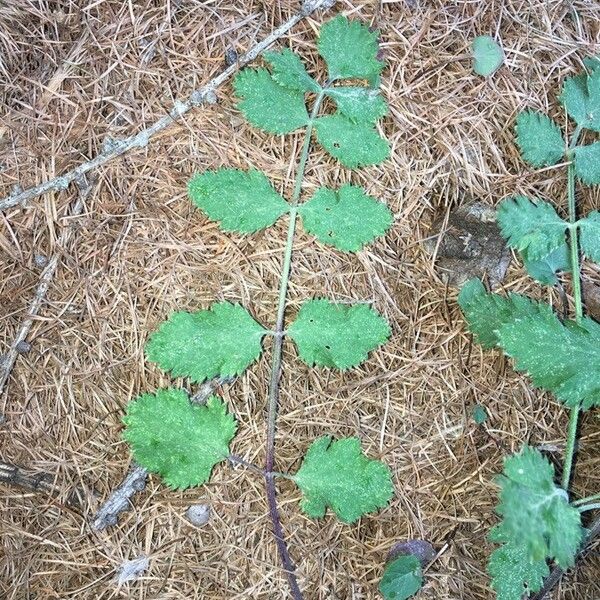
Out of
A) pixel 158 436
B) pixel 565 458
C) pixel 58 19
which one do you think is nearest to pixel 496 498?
pixel 565 458

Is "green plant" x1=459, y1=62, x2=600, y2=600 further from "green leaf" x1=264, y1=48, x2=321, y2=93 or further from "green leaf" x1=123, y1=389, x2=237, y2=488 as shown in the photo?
"green leaf" x1=123, y1=389, x2=237, y2=488

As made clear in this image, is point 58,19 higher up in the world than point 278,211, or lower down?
higher up

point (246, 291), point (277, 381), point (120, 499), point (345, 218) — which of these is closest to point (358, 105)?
point (345, 218)

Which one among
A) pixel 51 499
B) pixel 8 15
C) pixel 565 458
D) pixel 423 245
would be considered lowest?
pixel 51 499

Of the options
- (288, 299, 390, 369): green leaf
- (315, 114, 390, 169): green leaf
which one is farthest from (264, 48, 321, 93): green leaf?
(288, 299, 390, 369): green leaf

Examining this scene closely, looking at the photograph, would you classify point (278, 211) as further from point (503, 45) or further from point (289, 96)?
point (503, 45)

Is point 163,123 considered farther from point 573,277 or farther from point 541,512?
point 541,512
